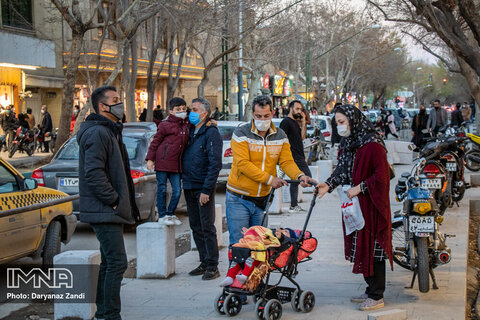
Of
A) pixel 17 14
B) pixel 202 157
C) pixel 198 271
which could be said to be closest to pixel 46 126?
pixel 17 14

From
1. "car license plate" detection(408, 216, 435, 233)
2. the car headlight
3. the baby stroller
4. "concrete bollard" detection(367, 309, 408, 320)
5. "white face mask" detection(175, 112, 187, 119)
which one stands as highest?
"white face mask" detection(175, 112, 187, 119)

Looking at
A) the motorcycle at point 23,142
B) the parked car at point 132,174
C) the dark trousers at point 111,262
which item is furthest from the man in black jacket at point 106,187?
the motorcycle at point 23,142

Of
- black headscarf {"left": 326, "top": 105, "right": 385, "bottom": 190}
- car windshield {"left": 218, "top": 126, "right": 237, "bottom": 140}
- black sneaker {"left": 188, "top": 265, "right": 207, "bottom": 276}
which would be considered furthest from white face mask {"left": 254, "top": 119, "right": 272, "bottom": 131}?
car windshield {"left": 218, "top": 126, "right": 237, "bottom": 140}

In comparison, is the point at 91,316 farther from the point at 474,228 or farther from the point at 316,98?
the point at 316,98

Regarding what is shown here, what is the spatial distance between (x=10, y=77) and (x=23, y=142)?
385 cm

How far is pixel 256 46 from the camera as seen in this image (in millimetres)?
39812

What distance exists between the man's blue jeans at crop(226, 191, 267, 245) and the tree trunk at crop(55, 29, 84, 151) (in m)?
14.6

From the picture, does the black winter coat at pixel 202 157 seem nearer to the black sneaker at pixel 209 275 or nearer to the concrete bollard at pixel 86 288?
the black sneaker at pixel 209 275

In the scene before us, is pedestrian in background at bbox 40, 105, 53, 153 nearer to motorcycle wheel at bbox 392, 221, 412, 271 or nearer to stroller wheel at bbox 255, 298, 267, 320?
motorcycle wheel at bbox 392, 221, 412, 271

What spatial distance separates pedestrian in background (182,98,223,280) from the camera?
7.34m

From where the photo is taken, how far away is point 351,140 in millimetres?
6234

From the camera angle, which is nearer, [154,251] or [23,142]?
[154,251]

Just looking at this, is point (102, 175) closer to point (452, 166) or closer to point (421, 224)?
point (421, 224)

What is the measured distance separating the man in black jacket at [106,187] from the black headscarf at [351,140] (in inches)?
78.0
